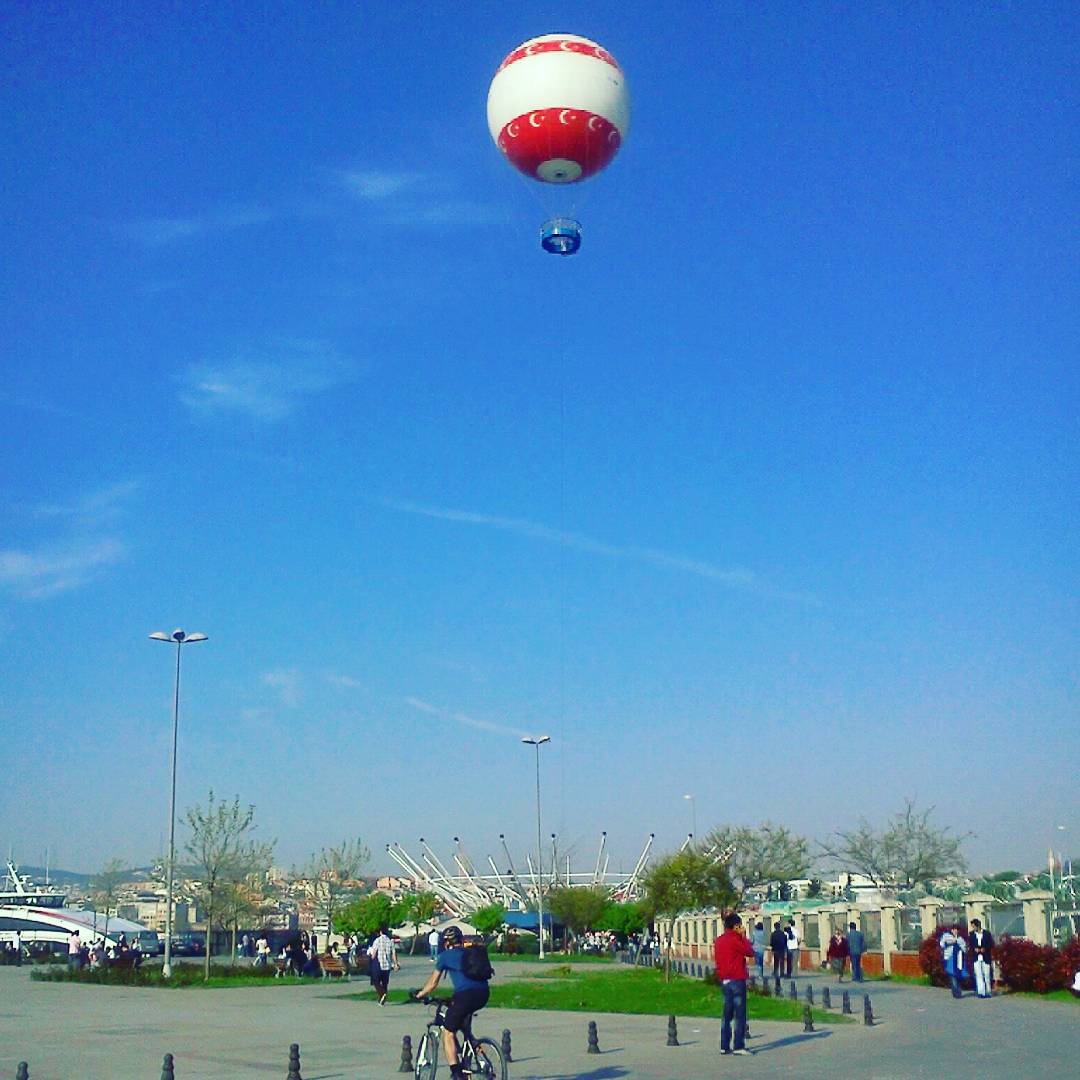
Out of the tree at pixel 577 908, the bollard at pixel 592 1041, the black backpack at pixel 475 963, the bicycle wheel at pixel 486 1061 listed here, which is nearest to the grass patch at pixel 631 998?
the bollard at pixel 592 1041

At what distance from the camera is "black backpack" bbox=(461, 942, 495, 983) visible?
12.8m

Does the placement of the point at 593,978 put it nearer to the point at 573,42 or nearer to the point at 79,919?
the point at 573,42

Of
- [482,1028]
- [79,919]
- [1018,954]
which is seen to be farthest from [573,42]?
[79,919]

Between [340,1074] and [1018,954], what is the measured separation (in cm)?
1677

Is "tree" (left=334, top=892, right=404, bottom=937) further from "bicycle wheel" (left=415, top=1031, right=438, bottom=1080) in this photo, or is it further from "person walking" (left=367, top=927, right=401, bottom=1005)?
"bicycle wheel" (left=415, top=1031, right=438, bottom=1080)

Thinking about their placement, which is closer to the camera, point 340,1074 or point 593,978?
point 340,1074

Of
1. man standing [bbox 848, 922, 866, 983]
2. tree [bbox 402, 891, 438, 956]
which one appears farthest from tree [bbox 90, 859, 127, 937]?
man standing [bbox 848, 922, 866, 983]

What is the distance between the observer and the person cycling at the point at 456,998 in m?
12.5

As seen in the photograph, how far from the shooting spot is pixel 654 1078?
46.7ft

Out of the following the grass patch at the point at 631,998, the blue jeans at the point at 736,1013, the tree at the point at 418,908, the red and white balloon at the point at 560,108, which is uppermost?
the red and white balloon at the point at 560,108

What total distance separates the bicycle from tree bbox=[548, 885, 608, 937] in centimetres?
6273

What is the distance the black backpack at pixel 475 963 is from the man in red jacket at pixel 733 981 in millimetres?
4953

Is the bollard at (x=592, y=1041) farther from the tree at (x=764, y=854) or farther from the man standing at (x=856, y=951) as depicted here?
the tree at (x=764, y=854)

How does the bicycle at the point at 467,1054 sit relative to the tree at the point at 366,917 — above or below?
above
